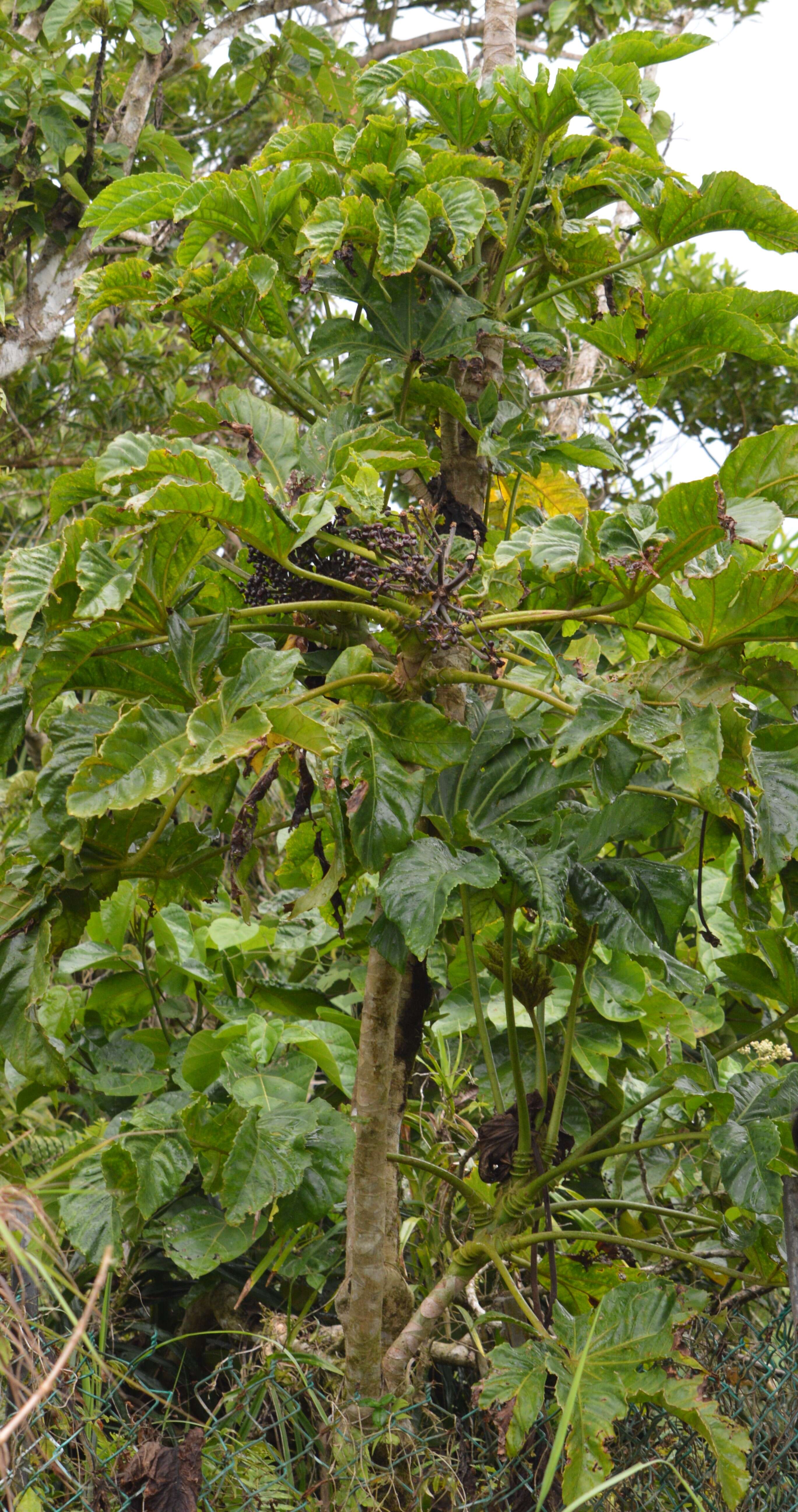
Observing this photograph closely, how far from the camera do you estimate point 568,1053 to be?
139 centimetres

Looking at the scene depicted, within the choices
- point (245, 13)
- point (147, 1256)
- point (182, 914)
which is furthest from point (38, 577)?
point (245, 13)

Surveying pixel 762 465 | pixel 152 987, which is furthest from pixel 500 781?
pixel 152 987

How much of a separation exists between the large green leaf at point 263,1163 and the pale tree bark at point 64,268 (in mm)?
2166

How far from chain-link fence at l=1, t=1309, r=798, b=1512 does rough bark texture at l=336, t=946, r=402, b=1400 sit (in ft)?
0.20

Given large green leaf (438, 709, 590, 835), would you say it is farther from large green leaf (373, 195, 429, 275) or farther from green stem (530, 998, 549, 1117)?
large green leaf (373, 195, 429, 275)

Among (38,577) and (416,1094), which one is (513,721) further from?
(416,1094)

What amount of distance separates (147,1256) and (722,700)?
1436 millimetres

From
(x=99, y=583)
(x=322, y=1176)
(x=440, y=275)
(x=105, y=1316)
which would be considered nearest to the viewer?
(x=99, y=583)

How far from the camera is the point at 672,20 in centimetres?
445

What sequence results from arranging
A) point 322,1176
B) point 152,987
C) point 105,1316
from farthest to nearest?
1. point 152,987
2. point 105,1316
3. point 322,1176

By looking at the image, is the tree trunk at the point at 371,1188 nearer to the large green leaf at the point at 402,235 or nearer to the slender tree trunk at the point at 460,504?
the slender tree trunk at the point at 460,504

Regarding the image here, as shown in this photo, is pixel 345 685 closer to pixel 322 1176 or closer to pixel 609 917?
pixel 609 917

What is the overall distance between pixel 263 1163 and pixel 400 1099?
0.70 feet

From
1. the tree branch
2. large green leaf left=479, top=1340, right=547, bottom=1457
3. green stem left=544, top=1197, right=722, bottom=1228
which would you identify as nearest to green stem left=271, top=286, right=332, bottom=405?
green stem left=544, top=1197, right=722, bottom=1228
